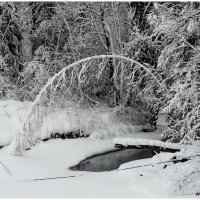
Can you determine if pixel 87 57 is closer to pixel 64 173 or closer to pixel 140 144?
pixel 64 173

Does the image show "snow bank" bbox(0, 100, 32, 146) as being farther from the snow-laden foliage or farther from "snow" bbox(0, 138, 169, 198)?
the snow-laden foliage

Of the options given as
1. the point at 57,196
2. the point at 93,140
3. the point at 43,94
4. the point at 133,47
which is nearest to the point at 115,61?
the point at 133,47

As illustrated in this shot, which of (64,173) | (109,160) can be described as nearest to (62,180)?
(64,173)

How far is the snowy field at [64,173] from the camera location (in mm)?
10148

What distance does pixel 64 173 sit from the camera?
532 inches

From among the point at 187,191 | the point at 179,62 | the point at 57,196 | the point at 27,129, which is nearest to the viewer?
the point at 187,191

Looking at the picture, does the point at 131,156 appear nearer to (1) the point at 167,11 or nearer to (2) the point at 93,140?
(2) the point at 93,140

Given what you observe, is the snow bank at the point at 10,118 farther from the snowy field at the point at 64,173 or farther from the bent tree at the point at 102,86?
the bent tree at the point at 102,86

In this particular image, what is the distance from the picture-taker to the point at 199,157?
907 centimetres

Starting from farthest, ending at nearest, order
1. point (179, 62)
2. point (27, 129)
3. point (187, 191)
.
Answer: point (27, 129) < point (179, 62) < point (187, 191)

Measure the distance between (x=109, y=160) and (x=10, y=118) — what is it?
4.95m

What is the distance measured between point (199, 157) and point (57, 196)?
3.86 meters

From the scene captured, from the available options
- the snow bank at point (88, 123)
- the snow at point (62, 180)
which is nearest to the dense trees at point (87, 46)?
the snow bank at point (88, 123)

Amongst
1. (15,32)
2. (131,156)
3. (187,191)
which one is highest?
(15,32)
